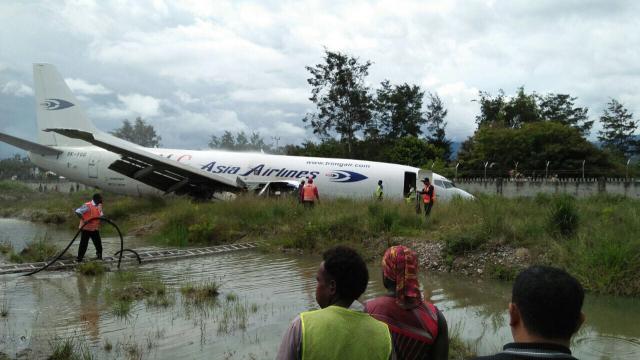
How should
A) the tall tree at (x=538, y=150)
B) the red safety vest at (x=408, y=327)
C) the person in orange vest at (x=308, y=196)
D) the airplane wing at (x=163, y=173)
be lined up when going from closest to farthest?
the red safety vest at (x=408, y=327) < the person in orange vest at (x=308, y=196) < the airplane wing at (x=163, y=173) < the tall tree at (x=538, y=150)

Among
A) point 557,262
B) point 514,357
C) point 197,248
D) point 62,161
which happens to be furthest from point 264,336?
point 62,161

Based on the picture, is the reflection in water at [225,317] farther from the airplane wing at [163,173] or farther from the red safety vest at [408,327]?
the airplane wing at [163,173]

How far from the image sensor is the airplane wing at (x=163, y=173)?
20.5 meters

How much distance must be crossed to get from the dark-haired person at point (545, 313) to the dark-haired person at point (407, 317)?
98cm

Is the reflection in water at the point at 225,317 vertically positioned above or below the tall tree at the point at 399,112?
below

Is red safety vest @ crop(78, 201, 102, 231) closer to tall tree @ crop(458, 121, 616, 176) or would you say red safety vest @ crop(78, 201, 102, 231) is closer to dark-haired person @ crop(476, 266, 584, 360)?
dark-haired person @ crop(476, 266, 584, 360)

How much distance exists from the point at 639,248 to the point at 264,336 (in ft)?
21.7

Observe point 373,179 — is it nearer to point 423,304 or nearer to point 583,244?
point 583,244


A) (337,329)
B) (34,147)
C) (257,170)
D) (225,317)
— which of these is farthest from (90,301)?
(34,147)

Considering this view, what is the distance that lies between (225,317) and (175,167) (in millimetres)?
14900

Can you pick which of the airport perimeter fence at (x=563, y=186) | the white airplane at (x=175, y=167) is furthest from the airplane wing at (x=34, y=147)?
the airport perimeter fence at (x=563, y=186)

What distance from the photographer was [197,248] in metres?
13.9

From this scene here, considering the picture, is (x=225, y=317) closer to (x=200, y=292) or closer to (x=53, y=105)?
(x=200, y=292)

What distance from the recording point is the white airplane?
825 inches
